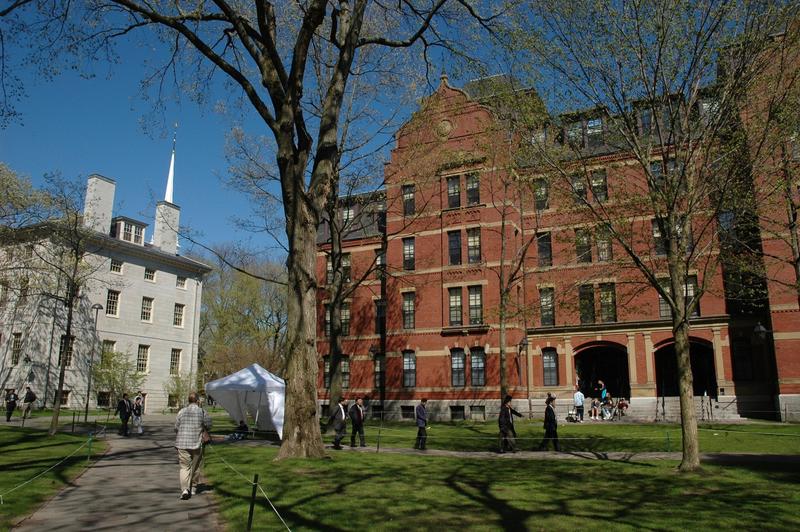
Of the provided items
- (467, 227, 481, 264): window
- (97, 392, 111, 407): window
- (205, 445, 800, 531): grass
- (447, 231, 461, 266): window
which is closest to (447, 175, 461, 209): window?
(447, 231, 461, 266): window

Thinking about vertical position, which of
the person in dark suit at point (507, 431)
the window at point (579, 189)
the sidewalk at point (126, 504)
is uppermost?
the window at point (579, 189)

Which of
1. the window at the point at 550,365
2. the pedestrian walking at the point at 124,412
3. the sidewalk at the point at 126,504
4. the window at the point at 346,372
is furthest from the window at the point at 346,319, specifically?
the sidewalk at the point at 126,504

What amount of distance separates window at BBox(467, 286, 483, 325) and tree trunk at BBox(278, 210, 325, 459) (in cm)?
2212

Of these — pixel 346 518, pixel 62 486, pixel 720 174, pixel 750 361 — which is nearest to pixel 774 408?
pixel 750 361

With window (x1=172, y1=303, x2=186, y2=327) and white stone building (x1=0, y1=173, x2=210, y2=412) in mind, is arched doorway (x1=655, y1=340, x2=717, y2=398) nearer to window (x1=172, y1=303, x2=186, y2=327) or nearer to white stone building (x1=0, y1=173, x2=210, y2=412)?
white stone building (x1=0, y1=173, x2=210, y2=412)

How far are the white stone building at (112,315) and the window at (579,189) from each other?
2972 centimetres

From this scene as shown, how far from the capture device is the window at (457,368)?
1417 inches

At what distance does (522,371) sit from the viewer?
35750 millimetres

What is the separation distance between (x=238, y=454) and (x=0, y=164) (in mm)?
22871

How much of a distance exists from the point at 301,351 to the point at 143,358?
35934 millimetres

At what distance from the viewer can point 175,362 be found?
158 ft

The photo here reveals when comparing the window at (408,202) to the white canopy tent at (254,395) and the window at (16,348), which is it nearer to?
the white canopy tent at (254,395)

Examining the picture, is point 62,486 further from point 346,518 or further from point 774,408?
point 774,408

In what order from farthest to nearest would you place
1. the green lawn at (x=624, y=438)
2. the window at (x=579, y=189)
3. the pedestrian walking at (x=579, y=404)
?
the pedestrian walking at (x=579, y=404)
the green lawn at (x=624, y=438)
the window at (x=579, y=189)
